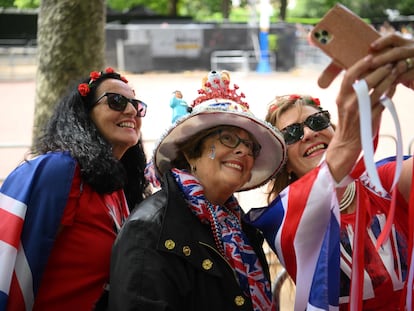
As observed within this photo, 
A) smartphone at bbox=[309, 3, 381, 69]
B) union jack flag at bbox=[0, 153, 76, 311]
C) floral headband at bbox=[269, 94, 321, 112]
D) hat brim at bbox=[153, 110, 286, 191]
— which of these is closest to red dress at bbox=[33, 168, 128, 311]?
union jack flag at bbox=[0, 153, 76, 311]

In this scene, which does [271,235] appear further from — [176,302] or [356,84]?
[356,84]

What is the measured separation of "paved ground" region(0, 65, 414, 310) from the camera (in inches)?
344

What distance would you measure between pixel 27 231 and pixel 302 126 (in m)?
1.29

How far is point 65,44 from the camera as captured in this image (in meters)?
5.20

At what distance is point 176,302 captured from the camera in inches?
73.3

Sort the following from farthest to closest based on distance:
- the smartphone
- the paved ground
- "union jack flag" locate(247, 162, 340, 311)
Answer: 1. the paved ground
2. "union jack flag" locate(247, 162, 340, 311)
3. the smartphone

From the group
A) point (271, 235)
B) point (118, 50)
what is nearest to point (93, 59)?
point (271, 235)

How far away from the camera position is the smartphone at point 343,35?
142 centimetres

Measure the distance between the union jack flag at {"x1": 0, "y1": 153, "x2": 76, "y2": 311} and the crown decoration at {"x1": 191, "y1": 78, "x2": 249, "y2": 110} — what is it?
2.39 ft

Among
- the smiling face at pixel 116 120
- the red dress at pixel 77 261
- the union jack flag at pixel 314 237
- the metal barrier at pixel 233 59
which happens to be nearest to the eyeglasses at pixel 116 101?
the smiling face at pixel 116 120

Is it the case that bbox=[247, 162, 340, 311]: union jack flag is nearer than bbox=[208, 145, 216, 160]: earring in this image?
Yes

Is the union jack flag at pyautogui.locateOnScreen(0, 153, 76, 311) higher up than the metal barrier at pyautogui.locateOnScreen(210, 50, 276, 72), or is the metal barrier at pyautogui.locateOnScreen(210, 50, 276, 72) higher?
the union jack flag at pyautogui.locateOnScreen(0, 153, 76, 311)

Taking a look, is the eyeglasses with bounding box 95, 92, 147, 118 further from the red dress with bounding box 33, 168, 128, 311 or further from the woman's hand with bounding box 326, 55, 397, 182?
the woman's hand with bounding box 326, 55, 397, 182

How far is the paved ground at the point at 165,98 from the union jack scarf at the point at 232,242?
2138 millimetres
